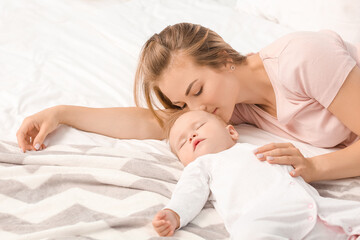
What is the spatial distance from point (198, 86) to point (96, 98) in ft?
1.65

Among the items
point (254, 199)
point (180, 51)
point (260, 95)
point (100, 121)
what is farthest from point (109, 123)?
point (254, 199)

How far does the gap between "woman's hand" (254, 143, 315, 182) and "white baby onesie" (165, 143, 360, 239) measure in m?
0.01

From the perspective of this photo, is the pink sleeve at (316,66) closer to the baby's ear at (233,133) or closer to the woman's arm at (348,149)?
the woman's arm at (348,149)

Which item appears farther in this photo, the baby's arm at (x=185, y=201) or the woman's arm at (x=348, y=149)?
the woman's arm at (x=348, y=149)

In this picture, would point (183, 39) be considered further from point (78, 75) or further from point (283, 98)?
point (78, 75)

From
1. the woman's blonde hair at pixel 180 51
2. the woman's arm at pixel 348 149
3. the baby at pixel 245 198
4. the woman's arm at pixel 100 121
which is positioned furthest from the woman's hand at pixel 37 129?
the woman's arm at pixel 348 149

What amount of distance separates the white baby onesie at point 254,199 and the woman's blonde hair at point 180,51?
339mm

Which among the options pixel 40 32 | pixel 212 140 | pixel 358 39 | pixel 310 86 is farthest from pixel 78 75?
pixel 358 39

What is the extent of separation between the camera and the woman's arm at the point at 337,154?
3.96ft

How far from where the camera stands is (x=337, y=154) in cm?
130

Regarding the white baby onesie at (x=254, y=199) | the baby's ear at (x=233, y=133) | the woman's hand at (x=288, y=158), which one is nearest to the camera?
the white baby onesie at (x=254, y=199)

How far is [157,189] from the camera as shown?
121 cm

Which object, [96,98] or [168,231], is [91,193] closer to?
[168,231]

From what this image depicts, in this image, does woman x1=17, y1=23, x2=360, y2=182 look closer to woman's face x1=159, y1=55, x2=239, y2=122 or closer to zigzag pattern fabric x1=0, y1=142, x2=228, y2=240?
woman's face x1=159, y1=55, x2=239, y2=122
